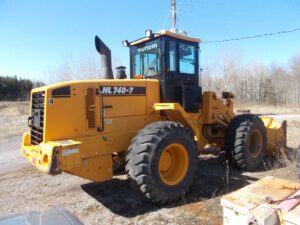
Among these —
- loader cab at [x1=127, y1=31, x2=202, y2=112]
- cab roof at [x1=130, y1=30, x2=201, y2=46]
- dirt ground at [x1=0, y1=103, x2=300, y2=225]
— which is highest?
cab roof at [x1=130, y1=30, x2=201, y2=46]

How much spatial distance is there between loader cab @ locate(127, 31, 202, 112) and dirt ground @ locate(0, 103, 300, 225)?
68.2 inches

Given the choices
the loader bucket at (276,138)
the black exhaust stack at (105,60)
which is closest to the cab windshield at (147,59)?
the black exhaust stack at (105,60)

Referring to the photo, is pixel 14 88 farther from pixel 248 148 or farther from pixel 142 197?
pixel 142 197

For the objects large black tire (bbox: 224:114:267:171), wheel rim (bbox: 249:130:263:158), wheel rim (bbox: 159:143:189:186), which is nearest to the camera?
wheel rim (bbox: 159:143:189:186)

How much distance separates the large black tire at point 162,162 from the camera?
478 cm

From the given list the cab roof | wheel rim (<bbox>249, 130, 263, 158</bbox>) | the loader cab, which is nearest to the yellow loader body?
the loader cab

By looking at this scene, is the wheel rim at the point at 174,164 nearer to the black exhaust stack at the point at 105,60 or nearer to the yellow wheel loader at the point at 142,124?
the yellow wheel loader at the point at 142,124

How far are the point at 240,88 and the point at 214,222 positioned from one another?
42.9 meters

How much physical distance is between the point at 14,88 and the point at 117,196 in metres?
44.2

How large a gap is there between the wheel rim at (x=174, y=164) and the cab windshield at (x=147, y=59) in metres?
1.71

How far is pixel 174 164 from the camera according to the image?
18.3ft

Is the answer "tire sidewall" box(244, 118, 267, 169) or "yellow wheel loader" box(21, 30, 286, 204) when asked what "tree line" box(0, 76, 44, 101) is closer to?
"yellow wheel loader" box(21, 30, 286, 204)

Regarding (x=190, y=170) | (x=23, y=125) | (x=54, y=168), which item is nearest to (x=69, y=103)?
(x=54, y=168)

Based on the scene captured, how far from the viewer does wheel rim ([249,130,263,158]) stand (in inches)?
289
